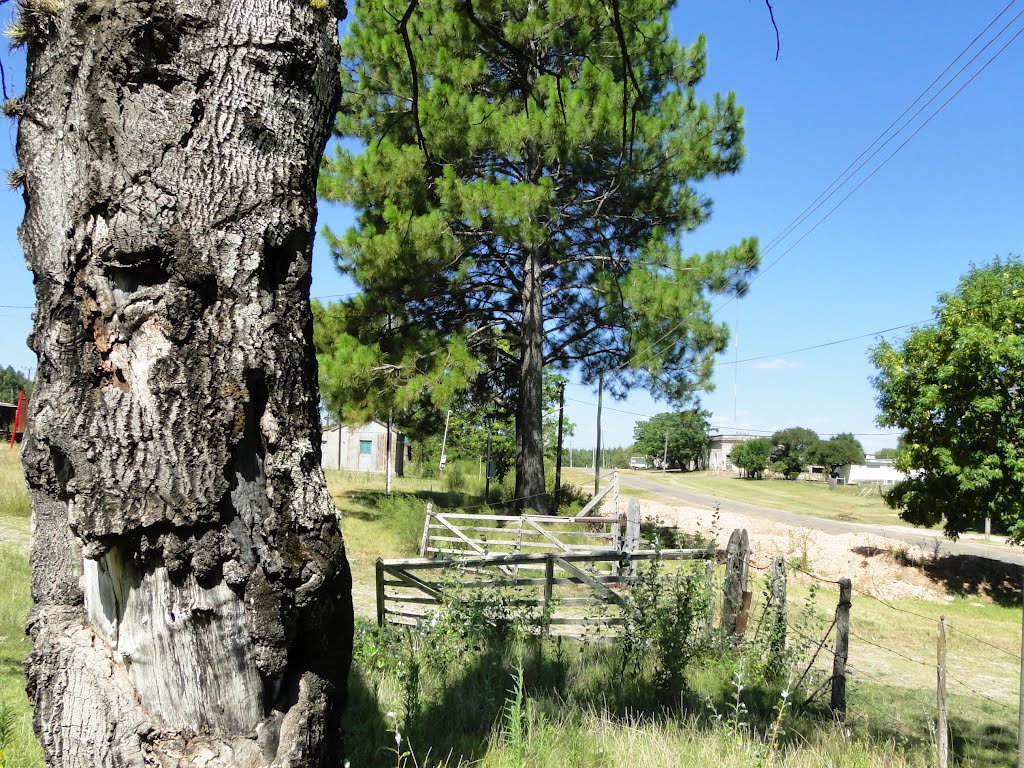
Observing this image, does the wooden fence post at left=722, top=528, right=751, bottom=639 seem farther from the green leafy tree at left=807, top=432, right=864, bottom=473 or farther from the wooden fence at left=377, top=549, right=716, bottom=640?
the green leafy tree at left=807, top=432, right=864, bottom=473

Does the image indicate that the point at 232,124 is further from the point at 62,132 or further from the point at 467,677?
the point at 467,677

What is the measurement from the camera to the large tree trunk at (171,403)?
187 cm

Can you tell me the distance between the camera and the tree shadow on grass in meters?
18.4

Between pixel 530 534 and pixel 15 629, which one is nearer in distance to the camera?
pixel 15 629

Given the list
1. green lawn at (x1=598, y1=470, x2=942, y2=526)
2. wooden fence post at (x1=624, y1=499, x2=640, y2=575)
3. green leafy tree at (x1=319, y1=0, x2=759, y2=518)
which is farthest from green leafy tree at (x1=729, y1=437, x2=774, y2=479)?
wooden fence post at (x1=624, y1=499, x2=640, y2=575)

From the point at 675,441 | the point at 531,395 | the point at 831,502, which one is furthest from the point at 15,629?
the point at 675,441

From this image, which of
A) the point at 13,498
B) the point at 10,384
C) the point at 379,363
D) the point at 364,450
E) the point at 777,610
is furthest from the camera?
the point at 10,384

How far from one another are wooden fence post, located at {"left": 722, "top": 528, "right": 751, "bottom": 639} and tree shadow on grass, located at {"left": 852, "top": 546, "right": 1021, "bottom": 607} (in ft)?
43.8

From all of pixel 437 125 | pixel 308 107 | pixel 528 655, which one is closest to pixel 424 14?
pixel 437 125

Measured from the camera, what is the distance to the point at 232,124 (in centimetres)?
203

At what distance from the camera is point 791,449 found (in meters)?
82.0

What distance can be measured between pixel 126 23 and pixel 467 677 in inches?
174

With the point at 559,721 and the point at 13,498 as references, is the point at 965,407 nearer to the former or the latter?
the point at 559,721

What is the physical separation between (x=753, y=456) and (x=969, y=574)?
6070 cm
